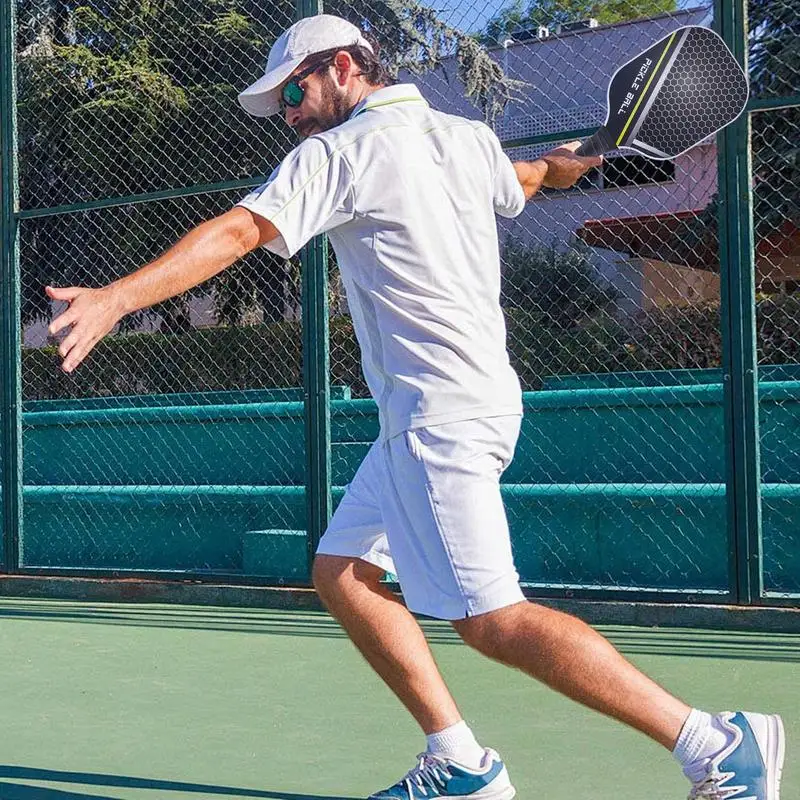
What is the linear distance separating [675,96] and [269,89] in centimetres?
149

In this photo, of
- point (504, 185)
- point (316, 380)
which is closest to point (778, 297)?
point (316, 380)

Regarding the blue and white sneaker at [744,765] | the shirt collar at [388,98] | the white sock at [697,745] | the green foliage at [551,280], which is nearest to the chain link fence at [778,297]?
the green foliage at [551,280]

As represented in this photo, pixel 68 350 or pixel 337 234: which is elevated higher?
pixel 337 234

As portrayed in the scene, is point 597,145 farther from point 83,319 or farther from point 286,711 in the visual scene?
point 286,711

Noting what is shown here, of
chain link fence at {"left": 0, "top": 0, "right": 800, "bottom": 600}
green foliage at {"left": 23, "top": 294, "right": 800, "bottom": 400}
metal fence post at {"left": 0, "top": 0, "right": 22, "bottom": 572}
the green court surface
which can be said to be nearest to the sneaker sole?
the green court surface

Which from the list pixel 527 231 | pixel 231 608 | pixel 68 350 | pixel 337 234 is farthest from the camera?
pixel 527 231

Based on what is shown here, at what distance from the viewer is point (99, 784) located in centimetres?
344

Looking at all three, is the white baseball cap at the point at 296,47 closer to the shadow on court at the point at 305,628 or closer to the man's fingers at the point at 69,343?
the man's fingers at the point at 69,343

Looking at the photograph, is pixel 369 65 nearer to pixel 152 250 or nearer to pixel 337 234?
pixel 337 234

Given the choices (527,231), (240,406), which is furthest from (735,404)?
(527,231)

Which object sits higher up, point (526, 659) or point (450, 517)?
point (450, 517)

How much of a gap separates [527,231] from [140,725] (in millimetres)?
14621

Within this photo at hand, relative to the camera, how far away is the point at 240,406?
8367mm

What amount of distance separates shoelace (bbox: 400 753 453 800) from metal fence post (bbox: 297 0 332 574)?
12.0 feet
